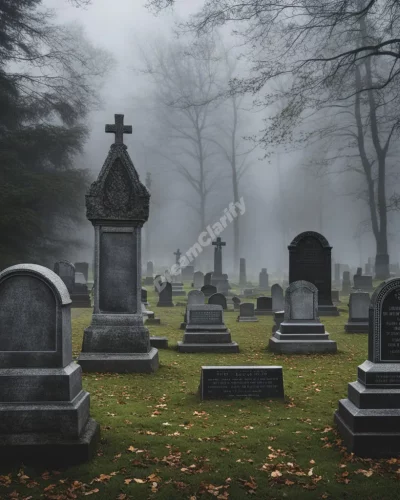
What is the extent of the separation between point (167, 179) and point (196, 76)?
18199mm

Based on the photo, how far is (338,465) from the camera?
15.9 feet

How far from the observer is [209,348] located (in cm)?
1135

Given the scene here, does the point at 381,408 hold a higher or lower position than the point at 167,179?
lower

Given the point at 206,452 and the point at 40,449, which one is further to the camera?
the point at 206,452

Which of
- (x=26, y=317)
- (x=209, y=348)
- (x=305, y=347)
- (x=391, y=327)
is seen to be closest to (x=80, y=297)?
(x=209, y=348)

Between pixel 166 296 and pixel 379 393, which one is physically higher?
pixel 166 296

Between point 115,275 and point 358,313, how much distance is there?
26.8 ft

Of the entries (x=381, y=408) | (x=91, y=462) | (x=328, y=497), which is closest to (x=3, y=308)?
(x=91, y=462)

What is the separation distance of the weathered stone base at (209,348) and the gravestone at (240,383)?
4.16m

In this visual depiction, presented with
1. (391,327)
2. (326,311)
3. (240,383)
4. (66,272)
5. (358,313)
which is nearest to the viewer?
(391,327)

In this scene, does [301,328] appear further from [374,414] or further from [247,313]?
[374,414]

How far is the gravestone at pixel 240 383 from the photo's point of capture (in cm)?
704

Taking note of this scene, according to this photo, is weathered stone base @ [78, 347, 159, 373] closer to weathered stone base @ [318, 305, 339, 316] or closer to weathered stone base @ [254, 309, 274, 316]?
weathered stone base @ [318, 305, 339, 316]

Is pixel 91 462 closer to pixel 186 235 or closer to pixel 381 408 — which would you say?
pixel 381 408
